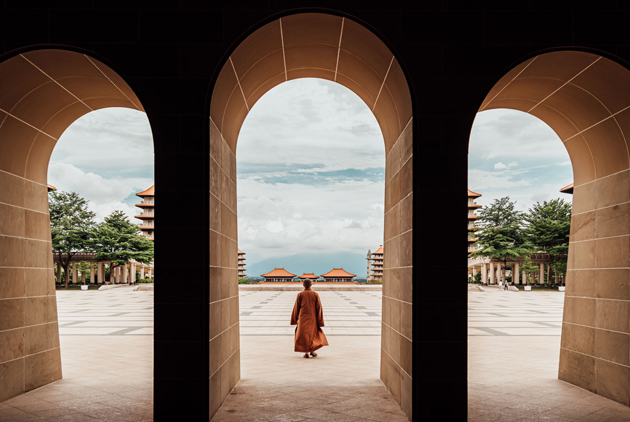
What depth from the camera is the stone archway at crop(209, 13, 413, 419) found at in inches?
242

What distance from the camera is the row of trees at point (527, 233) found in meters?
54.9

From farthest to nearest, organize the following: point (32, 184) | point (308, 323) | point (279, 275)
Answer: point (279, 275) < point (308, 323) < point (32, 184)

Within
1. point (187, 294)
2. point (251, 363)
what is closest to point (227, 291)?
point (187, 294)

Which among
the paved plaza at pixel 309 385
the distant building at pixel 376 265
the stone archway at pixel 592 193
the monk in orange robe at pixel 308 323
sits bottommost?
the distant building at pixel 376 265

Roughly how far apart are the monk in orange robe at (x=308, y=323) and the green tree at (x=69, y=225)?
49.6 meters

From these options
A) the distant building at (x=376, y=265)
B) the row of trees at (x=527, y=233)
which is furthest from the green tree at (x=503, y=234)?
the distant building at (x=376, y=265)

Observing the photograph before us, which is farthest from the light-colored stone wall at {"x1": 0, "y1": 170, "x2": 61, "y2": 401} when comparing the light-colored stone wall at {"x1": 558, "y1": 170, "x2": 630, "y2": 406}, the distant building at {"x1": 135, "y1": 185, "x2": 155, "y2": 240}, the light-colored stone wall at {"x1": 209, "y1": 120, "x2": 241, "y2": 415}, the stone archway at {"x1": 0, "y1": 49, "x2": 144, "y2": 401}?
the distant building at {"x1": 135, "y1": 185, "x2": 155, "y2": 240}

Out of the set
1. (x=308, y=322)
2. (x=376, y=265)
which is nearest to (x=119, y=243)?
(x=308, y=322)

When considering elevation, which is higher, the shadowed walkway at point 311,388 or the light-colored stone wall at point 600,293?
the light-colored stone wall at point 600,293

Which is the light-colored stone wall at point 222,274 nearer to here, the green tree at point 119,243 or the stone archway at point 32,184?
the stone archway at point 32,184

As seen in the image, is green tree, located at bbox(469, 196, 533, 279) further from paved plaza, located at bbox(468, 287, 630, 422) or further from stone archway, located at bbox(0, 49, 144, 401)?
stone archway, located at bbox(0, 49, 144, 401)

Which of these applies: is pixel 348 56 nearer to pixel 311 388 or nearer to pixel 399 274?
pixel 399 274

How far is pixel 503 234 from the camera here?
58.5 metres

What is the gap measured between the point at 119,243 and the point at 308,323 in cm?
5091
